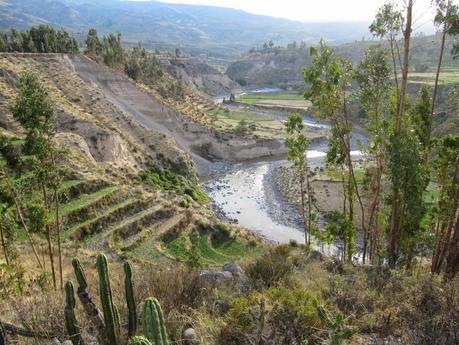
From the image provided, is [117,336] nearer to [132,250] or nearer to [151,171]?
[132,250]

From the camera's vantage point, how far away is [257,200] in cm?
4869

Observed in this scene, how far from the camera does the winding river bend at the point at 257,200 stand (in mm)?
40562

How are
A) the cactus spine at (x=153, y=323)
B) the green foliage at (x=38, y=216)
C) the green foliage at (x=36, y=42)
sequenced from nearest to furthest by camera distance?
the cactus spine at (x=153, y=323)
the green foliage at (x=38, y=216)
the green foliage at (x=36, y=42)

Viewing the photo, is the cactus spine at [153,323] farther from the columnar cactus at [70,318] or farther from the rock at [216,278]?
the rock at [216,278]

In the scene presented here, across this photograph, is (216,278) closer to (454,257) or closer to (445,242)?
(454,257)

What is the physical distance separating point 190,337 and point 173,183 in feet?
131

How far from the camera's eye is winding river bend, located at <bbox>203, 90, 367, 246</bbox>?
40.6 meters

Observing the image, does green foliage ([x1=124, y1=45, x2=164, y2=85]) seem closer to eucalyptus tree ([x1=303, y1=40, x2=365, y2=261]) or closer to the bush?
eucalyptus tree ([x1=303, y1=40, x2=365, y2=261])

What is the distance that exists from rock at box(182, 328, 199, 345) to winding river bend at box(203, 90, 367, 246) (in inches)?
1157

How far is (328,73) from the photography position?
19078mm

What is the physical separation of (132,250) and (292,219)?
62.6 feet

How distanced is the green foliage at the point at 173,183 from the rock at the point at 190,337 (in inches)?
1381

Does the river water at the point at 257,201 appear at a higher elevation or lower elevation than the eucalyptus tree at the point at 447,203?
lower

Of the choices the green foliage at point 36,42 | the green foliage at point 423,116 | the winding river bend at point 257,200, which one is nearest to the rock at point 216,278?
the green foliage at point 423,116
